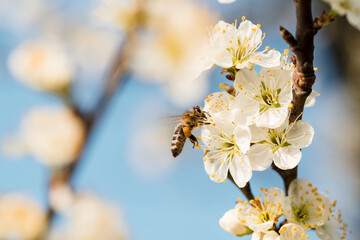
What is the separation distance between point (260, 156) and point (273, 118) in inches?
2.8

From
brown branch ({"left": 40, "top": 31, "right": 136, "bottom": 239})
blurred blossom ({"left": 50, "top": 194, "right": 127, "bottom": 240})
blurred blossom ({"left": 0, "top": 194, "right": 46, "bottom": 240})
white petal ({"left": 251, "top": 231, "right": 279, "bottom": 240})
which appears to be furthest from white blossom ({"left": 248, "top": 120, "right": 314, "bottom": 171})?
blurred blossom ({"left": 50, "top": 194, "right": 127, "bottom": 240})

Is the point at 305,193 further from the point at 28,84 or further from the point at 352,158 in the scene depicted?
the point at 352,158

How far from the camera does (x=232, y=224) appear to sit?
2.50ft

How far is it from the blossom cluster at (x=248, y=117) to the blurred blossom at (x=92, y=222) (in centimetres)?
127

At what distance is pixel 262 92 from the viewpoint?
0.77 metres

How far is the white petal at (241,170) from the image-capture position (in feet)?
2.27

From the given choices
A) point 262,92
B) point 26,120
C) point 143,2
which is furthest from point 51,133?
point 262,92

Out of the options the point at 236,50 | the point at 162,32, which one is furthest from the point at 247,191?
the point at 162,32

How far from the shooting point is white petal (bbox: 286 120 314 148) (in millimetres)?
703

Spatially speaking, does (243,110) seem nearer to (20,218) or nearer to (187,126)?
(187,126)

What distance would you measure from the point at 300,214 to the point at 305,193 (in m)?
0.04

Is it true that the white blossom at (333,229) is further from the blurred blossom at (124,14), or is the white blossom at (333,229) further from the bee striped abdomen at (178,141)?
the blurred blossom at (124,14)

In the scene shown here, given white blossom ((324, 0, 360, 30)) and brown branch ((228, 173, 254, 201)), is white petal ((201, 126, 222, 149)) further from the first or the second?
white blossom ((324, 0, 360, 30))

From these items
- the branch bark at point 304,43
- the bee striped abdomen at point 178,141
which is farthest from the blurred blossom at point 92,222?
the branch bark at point 304,43
